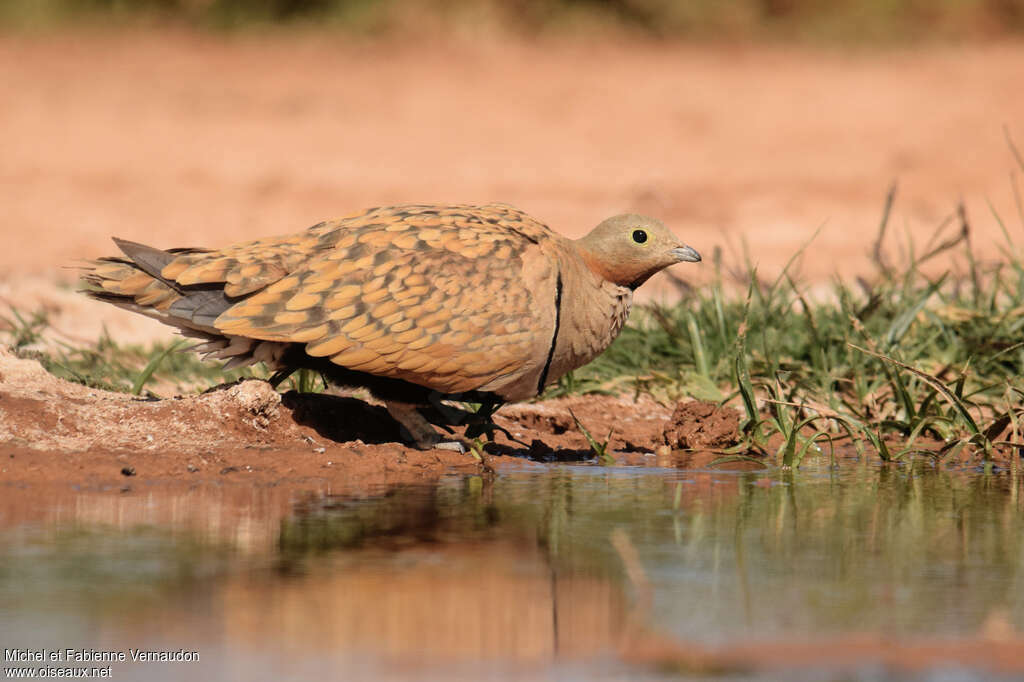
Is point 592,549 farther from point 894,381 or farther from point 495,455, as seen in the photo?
point 894,381

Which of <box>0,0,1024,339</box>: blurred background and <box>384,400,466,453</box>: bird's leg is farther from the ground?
<box>0,0,1024,339</box>: blurred background

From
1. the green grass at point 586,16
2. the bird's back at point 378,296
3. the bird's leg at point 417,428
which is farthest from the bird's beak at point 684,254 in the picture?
the green grass at point 586,16

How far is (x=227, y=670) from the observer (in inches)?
101

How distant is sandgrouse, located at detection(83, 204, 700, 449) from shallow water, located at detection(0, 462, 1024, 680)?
0.53 m

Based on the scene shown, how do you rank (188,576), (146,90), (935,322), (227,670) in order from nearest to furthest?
(227,670) → (188,576) → (935,322) → (146,90)

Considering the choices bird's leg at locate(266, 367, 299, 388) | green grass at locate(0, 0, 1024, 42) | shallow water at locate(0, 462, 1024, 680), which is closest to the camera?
shallow water at locate(0, 462, 1024, 680)

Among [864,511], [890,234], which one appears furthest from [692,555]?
[890,234]

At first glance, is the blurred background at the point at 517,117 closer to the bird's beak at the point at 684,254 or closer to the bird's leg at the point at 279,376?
the bird's leg at the point at 279,376

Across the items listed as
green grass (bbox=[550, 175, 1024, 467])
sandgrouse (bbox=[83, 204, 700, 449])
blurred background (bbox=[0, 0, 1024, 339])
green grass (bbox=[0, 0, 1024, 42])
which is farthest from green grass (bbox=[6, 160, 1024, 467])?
green grass (bbox=[0, 0, 1024, 42])

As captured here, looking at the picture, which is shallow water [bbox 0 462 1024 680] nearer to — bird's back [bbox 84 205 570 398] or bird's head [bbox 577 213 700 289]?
bird's back [bbox 84 205 570 398]

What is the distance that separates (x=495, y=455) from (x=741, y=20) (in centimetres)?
1574

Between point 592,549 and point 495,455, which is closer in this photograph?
point 592,549

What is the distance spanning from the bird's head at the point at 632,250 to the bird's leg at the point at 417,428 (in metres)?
0.82

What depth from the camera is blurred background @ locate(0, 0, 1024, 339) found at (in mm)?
13734
